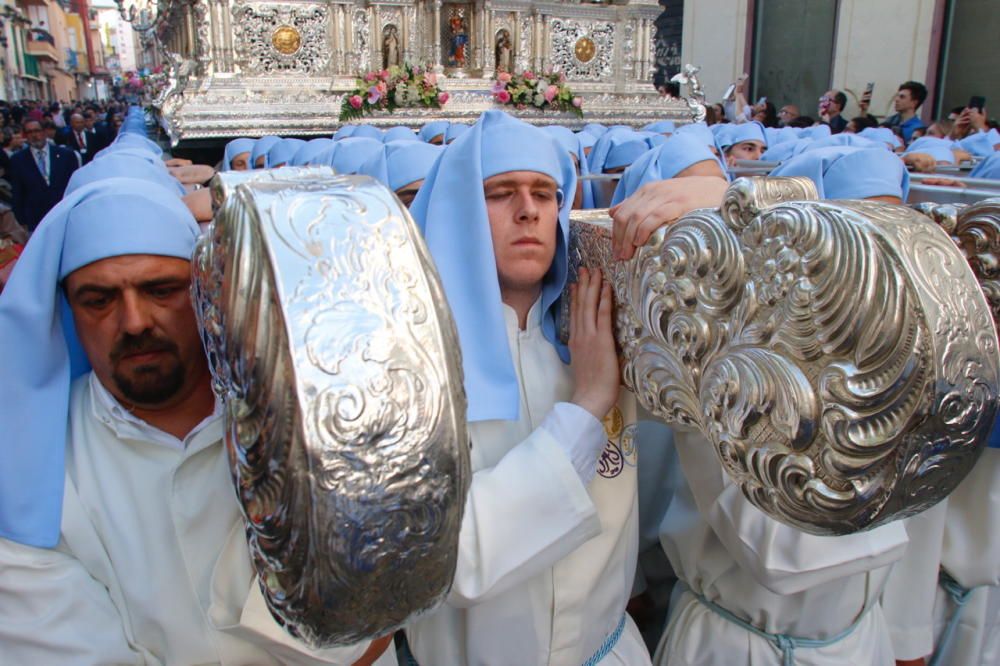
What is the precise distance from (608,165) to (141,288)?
3841 millimetres

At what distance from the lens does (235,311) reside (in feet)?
2.06

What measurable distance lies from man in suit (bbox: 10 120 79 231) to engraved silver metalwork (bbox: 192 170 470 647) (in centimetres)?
944

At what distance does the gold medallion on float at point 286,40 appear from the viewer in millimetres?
8023

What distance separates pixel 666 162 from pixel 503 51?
7.37 meters

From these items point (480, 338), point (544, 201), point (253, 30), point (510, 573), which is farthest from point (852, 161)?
point (253, 30)

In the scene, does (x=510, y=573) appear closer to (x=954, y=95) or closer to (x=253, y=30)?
(x=253, y=30)

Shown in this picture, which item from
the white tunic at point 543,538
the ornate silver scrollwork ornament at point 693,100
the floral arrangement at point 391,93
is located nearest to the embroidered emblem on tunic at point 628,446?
the white tunic at point 543,538

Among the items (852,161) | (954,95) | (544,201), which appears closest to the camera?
(544,201)

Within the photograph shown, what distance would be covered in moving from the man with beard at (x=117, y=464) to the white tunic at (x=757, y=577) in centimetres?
71

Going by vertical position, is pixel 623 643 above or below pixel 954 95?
below

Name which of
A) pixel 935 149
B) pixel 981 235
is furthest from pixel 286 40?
pixel 981 235

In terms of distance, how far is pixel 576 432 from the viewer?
1.25 m

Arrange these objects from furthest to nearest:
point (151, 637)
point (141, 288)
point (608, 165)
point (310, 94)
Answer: point (310, 94), point (608, 165), point (151, 637), point (141, 288)

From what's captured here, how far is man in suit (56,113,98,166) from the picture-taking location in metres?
12.7
